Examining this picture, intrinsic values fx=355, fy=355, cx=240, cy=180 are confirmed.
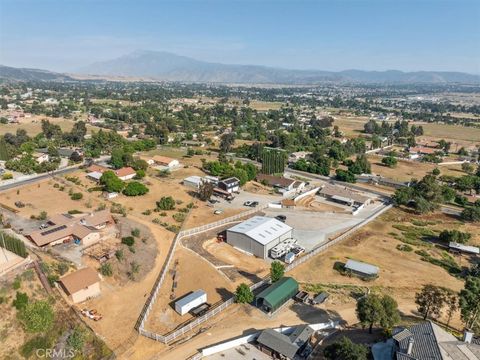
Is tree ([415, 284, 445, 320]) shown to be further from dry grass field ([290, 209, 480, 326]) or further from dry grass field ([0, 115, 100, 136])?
dry grass field ([0, 115, 100, 136])

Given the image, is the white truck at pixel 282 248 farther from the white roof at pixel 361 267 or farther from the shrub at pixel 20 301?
the shrub at pixel 20 301

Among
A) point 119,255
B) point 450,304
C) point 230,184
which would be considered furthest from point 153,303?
point 230,184

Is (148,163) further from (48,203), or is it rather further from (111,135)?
(48,203)

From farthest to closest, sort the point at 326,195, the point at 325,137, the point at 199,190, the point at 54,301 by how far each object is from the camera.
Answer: the point at 325,137
the point at 326,195
the point at 199,190
the point at 54,301

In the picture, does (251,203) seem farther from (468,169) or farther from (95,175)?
(468,169)

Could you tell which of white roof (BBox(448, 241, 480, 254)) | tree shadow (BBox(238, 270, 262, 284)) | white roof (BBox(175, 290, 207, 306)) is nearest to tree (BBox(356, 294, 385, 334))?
tree shadow (BBox(238, 270, 262, 284))

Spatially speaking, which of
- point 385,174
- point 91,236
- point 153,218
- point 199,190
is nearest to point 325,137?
point 385,174
